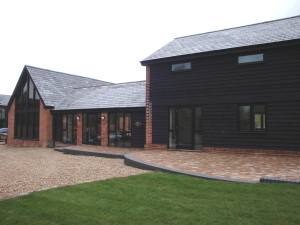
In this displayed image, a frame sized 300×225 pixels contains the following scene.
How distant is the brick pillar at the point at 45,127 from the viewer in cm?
2183

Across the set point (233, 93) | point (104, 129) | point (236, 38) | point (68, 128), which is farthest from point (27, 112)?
point (236, 38)

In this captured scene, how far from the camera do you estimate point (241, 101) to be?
1363cm

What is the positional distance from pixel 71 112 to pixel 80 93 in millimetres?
3161

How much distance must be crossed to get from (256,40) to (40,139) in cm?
1602

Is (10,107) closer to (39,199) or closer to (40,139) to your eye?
(40,139)

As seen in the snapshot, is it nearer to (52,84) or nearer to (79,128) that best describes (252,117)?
(79,128)

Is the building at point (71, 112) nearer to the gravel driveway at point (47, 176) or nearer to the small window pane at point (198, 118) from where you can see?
the small window pane at point (198, 118)

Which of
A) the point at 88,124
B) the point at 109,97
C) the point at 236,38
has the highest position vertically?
the point at 236,38

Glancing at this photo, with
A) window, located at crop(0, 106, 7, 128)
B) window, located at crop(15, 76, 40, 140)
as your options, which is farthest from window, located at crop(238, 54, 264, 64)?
window, located at crop(0, 106, 7, 128)

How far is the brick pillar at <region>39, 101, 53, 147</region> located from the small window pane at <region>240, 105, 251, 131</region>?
46.0ft

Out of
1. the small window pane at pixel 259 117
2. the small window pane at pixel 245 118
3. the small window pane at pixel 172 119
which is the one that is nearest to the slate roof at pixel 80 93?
the small window pane at pixel 172 119

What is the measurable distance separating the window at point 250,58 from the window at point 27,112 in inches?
605

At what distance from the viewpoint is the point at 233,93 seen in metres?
13.9

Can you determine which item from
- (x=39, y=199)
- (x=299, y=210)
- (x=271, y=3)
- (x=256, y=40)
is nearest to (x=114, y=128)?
(x=256, y=40)
